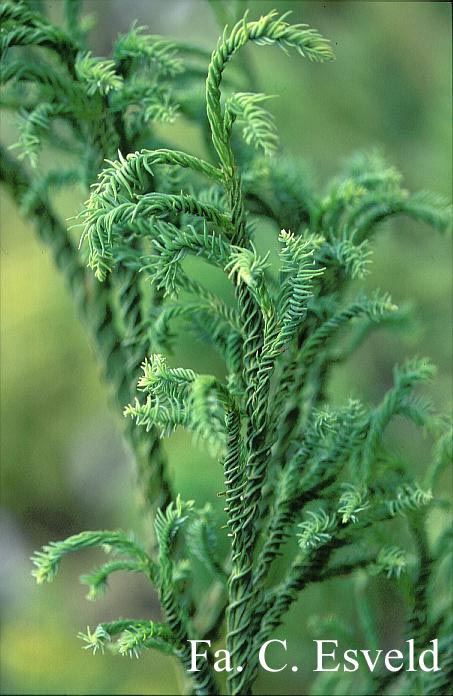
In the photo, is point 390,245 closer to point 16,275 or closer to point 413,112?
point 413,112

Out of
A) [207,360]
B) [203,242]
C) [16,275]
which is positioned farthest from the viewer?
[16,275]

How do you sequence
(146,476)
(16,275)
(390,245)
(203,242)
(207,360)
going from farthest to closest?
(16,275)
(390,245)
(207,360)
(146,476)
(203,242)

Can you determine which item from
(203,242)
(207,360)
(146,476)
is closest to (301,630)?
(207,360)

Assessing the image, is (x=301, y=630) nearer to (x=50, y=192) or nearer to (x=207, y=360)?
(x=207, y=360)

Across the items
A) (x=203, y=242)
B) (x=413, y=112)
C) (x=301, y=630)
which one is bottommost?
(x=301, y=630)

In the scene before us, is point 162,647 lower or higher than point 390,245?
lower

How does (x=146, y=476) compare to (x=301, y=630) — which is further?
(x=301, y=630)

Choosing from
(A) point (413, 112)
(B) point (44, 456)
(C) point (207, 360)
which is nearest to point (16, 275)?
(B) point (44, 456)
